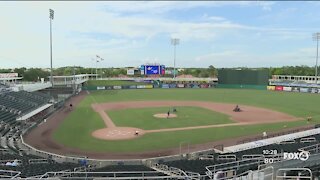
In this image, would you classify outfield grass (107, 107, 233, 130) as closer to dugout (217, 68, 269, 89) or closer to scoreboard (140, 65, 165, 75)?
dugout (217, 68, 269, 89)

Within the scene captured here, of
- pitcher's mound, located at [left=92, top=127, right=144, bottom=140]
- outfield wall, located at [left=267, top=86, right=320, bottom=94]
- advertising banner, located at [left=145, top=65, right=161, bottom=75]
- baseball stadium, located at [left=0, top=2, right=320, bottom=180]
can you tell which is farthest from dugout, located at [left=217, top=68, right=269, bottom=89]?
pitcher's mound, located at [left=92, top=127, right=144, bottom=140]

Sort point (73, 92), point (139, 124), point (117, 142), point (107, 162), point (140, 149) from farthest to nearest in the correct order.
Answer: point (73, 92), point (139, 124), point (117, 142), point (140, 149), point (107, 162)

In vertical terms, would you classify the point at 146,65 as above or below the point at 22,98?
above

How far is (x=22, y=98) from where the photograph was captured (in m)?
45.8

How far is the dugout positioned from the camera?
8725cm

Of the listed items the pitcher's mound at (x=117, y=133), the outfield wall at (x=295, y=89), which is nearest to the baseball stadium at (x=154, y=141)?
the pitcher's mound at (x=117, y=133)

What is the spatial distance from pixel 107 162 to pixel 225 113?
2592 cm

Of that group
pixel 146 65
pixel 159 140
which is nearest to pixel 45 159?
pixel 159 140

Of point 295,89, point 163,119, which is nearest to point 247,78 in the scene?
point 295,89

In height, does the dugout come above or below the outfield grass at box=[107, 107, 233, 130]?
above

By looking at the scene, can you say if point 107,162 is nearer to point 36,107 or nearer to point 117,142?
point 117,142

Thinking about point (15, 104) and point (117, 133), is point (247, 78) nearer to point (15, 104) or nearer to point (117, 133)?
point (15, 104)

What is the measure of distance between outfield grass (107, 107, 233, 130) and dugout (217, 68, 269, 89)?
137 ft

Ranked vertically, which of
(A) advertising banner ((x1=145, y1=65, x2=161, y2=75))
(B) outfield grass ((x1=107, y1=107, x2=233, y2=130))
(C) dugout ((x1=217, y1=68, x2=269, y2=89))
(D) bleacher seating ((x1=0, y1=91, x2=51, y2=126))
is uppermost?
(A) advertising banner ((x1=145, y1=65, x2=161, y2=75))
